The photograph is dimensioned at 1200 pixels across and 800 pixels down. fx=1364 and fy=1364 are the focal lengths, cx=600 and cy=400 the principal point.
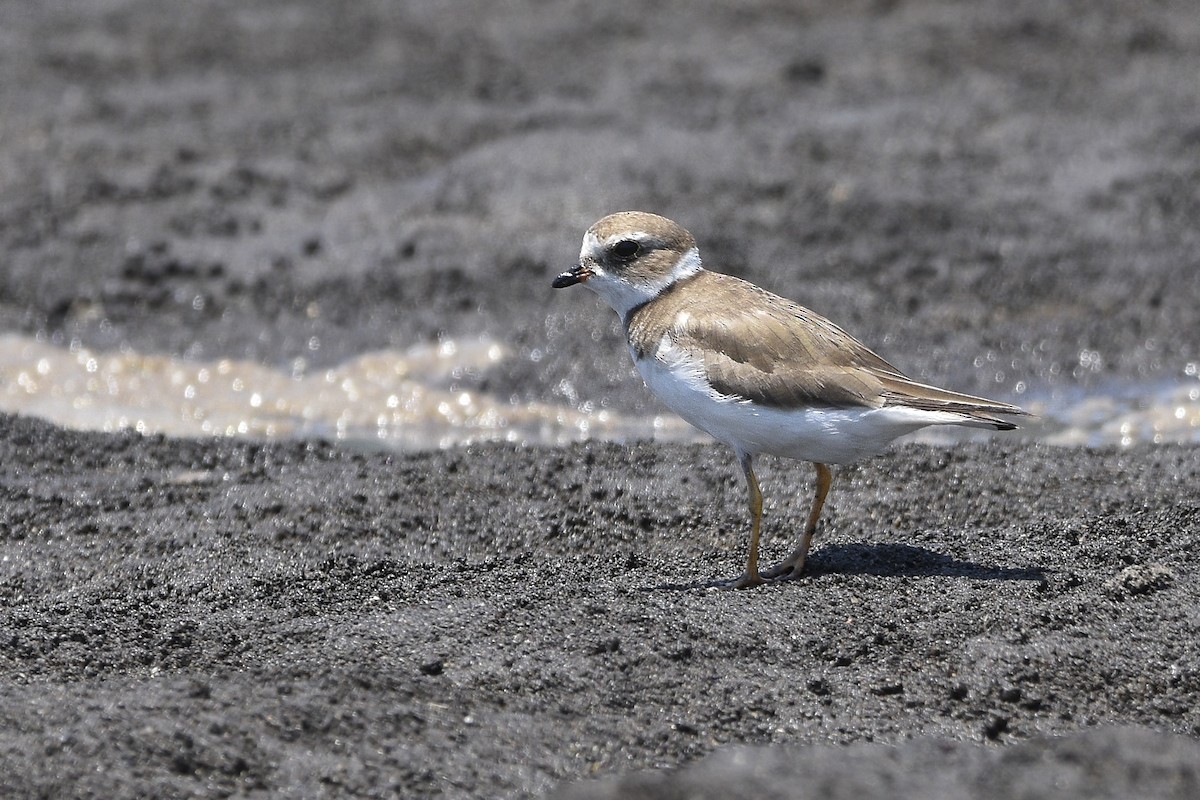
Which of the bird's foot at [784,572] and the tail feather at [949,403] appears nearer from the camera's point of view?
the tail feather at [949,403]

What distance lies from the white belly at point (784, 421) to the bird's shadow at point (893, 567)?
1.67 ft

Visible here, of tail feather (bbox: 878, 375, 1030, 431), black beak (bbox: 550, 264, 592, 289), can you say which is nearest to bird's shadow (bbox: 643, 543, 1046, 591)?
tail feather (bbox: 878, 375, 1030, 431)

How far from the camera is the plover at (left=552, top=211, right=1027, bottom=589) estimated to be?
6164 mm

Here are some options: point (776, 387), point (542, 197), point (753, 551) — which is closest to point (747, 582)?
point (753, 551)

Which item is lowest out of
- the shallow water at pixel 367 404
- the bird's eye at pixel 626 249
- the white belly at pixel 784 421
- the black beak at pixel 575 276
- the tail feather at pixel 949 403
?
the shallow water at pixel 367 404

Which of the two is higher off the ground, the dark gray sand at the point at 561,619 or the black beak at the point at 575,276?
the black beak at the point at 575,276

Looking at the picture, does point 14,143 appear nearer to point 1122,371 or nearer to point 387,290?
point 387,290

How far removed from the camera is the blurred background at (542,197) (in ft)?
33.7

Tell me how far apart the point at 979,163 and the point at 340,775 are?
1018 cm

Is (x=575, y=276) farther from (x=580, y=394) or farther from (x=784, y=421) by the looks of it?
(x=580, y=394)

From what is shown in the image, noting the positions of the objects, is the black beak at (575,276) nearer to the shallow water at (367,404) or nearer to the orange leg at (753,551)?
the orange leg at (753,551)

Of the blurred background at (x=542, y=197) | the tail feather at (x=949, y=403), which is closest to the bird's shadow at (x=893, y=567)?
the tail feather at (x=949, y=403)

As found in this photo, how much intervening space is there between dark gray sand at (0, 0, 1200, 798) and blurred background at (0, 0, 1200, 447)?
6 cm

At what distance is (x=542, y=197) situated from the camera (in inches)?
484
